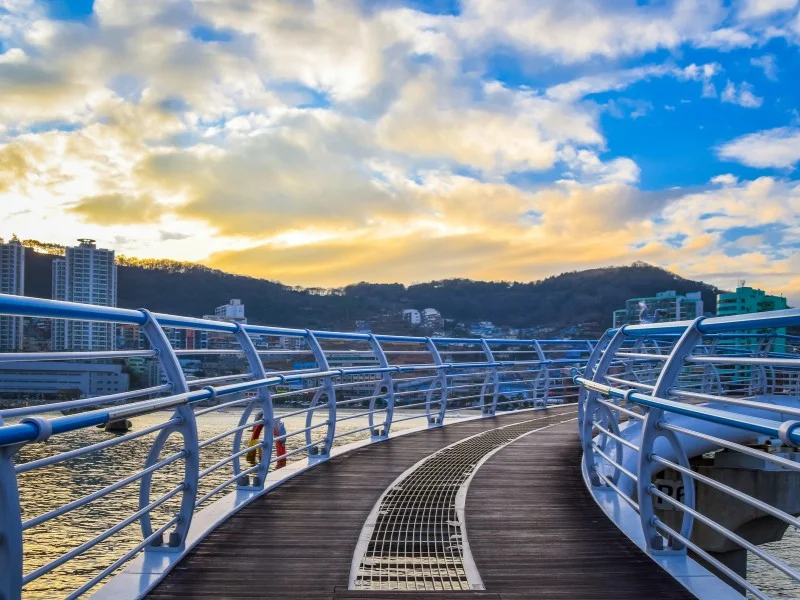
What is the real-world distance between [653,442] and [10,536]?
314cm

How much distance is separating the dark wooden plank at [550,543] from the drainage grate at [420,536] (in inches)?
4.6

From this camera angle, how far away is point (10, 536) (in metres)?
2.41

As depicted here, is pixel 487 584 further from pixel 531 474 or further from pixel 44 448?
A: pixel 44 448

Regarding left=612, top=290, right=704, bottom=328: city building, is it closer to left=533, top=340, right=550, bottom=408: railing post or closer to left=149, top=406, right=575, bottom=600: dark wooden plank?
left=533, top=340, right=550, bottom=408: railing post

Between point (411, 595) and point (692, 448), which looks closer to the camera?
point (411, 595)

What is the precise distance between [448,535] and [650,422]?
5.52ft

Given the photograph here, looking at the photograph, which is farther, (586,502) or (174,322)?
(586,502)

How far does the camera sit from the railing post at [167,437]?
411cm

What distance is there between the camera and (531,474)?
741cm

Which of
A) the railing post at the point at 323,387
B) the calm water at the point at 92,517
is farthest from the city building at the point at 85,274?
the railing post at the point at 323,387

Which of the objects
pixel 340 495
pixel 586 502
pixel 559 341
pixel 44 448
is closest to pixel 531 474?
pixel 586 502

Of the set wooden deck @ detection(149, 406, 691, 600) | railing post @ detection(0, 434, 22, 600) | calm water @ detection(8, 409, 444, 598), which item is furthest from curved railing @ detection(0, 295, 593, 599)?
calm water @ detection(8, 409, 444, 598)

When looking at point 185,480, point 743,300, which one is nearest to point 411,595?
point 185,480

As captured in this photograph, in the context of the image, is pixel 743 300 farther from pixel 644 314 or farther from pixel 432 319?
pixel 644 314
